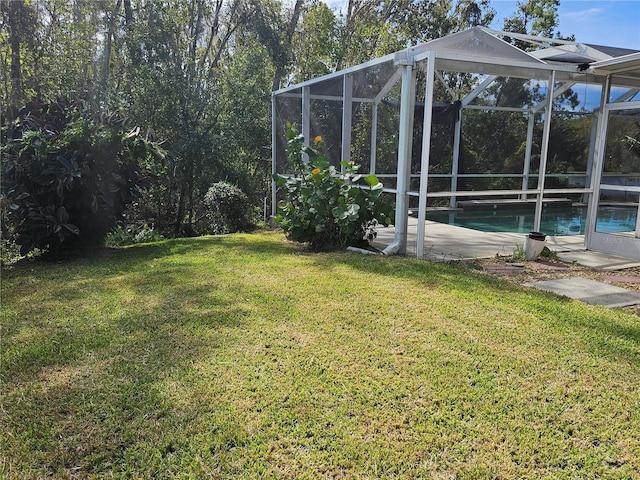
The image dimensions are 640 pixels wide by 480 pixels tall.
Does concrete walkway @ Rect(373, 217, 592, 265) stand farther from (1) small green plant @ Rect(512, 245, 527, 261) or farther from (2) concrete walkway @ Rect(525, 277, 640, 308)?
(2) concrete walkway @ Rect(525, 277, 640, 308)

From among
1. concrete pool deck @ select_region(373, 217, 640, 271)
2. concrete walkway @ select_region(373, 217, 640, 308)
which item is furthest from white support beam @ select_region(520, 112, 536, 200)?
concrete pool deck @ select_region(373, 217, 640, 271)

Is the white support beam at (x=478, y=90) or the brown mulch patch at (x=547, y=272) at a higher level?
the white support beam at (x=478, y=90)

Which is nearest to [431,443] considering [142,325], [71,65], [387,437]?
[387,437]

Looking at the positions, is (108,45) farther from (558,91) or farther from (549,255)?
(549,255)

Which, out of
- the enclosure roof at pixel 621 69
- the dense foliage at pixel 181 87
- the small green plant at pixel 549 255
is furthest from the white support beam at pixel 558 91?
the small green plant at pixel 549 255

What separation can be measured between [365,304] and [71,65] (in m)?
11.5

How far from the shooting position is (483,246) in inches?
271

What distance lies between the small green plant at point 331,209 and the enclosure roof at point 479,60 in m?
1.48

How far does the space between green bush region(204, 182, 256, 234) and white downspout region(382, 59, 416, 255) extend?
4.25 m

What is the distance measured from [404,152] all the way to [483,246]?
2131 millimetres

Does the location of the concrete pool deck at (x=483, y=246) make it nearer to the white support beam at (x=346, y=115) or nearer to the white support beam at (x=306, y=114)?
the white support beam at (x=346, y=115)

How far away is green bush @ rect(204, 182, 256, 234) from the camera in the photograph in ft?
30.4

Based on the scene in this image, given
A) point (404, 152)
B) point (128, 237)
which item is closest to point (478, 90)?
point (404, 152)

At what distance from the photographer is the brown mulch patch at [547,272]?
4.86 meters
